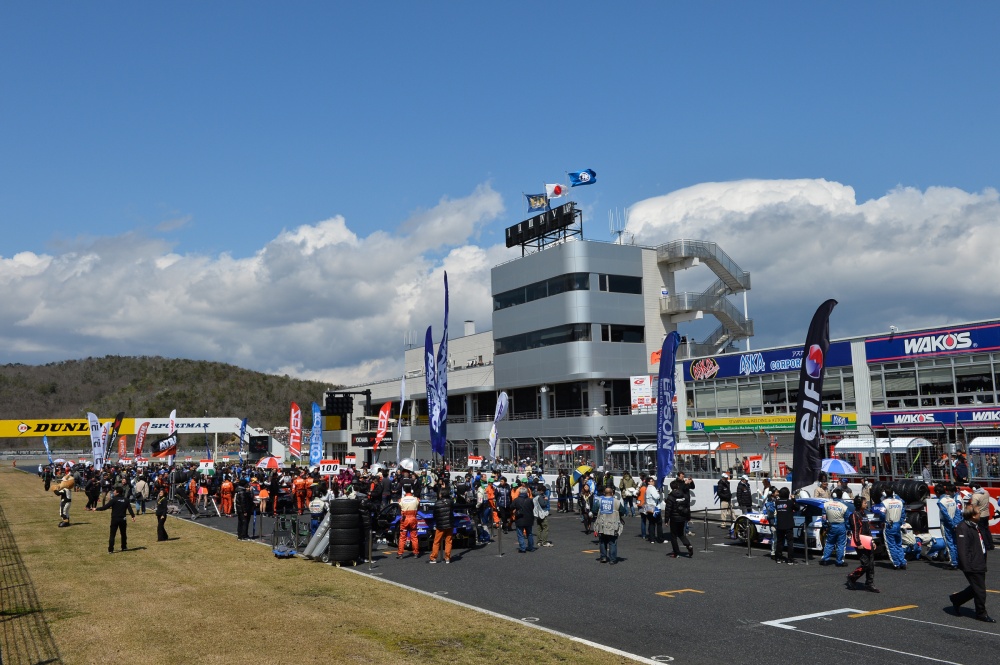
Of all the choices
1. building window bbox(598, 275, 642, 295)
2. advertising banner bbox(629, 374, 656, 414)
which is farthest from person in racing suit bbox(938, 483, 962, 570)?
building window bbox(598, 275, 642, 295)

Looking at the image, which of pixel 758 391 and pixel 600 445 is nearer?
pixel 758 391

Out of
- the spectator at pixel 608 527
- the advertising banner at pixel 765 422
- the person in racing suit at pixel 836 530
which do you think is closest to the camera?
the person in racing suit at pixel 836 530

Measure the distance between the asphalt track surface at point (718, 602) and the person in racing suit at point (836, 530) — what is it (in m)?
0.35

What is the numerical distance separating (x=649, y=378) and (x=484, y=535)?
30.7 meters

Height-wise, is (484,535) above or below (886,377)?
below

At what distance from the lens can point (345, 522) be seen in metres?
17.3

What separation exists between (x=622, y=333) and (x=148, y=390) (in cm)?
12922

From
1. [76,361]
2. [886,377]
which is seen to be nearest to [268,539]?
[886,377]

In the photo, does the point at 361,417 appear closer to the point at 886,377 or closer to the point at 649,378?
the point at 649,378

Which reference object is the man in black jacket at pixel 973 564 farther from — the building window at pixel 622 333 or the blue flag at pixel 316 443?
the building window at pixel 622 333

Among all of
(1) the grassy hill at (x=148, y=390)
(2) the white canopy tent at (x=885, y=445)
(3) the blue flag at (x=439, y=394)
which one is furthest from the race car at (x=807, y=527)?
(1) the grassy hill at (x=148, y=390)

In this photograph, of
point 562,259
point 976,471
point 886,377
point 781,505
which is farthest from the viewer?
point 562,259

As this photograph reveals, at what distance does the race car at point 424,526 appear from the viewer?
19.5 metres

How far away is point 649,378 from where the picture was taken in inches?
1983
